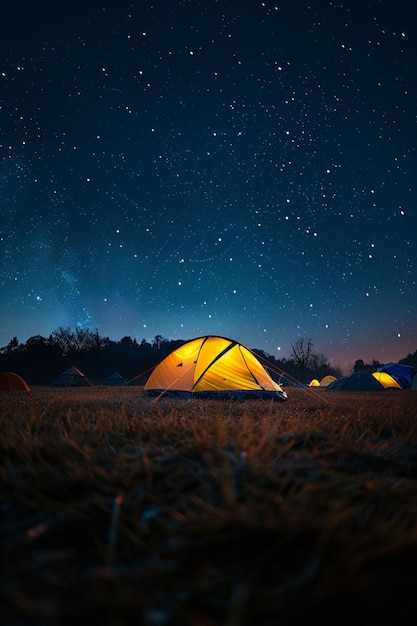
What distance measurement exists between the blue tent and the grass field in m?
28.0

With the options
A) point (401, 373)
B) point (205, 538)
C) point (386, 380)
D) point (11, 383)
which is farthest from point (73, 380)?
point (205, 538)

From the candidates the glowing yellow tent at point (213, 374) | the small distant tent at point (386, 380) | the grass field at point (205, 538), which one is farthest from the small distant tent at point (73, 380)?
the grass field at point (205, 538)

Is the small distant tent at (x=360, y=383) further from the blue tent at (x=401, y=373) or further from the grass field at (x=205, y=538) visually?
the grass field at (x=205, y=538)

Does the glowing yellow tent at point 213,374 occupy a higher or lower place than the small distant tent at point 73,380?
higher

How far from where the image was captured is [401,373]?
25.4 metres

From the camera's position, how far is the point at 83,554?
943 millimetres

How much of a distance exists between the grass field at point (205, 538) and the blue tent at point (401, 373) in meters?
28.0

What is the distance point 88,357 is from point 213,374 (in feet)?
149

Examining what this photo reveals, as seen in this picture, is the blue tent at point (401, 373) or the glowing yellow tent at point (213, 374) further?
the blue tent at point (401, 373)

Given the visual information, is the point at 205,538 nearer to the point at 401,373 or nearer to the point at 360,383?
the point at 360,383

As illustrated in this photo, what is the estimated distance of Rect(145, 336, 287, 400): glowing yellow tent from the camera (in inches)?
316

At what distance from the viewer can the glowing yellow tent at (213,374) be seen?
804 cm

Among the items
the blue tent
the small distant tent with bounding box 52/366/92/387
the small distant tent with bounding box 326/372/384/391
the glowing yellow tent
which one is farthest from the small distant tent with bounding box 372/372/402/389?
the small distant tent with bounding box 52/366/92/387

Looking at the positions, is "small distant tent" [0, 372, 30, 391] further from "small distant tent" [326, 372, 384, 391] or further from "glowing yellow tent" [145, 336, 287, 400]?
"small distant tent" [326, 372, 384, 391]
